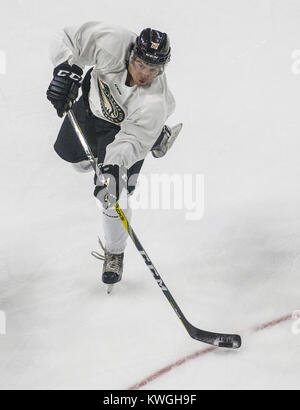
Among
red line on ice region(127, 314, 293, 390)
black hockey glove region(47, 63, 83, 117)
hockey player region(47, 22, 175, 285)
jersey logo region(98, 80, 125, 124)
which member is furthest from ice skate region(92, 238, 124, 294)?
black hockey glove region(47, 63, 83, 117)

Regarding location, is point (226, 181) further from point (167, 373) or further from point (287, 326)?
point (167, 373)

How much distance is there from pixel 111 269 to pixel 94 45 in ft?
4.06

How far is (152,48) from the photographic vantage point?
7.22 feet

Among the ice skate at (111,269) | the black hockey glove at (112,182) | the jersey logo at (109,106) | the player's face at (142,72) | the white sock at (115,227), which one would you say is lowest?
the ice skate at (111,269)

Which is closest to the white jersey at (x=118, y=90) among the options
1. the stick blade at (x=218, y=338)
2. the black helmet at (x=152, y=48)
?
the black helmet at (x=152, y=48)

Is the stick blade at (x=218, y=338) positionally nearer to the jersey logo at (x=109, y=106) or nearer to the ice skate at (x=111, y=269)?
the ice skate at (x=111, y=269)

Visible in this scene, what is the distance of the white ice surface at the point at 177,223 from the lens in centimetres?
241

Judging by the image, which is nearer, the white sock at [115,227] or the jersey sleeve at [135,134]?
the jersey sleeve at [135,134]

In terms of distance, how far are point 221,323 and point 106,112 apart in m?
1.31

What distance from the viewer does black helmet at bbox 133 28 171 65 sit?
2201mm

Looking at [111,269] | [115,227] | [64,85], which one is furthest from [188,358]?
[64,85]

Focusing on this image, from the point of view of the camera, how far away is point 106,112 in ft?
8.65
